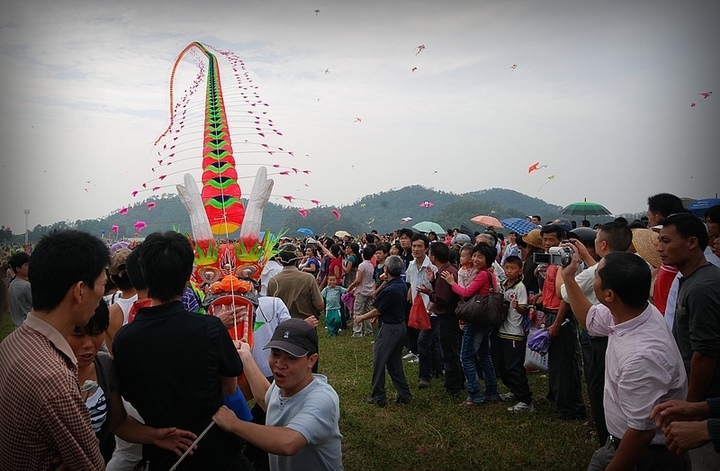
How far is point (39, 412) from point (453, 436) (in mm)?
4631

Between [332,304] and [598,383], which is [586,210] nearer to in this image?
[332,304]

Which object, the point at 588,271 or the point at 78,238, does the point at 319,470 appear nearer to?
the point at 78,238

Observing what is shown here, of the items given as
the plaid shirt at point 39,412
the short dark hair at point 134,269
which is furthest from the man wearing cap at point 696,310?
the short dark hair at point 134,269

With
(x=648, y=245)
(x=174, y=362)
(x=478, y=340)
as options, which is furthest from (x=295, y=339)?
(x=478, y=340)

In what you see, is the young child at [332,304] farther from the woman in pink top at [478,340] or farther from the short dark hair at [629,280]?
the short dark hair at [629,280]

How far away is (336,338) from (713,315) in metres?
8.57

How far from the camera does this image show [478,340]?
6492 mm

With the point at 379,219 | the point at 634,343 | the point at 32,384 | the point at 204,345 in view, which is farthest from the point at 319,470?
the point at 379,219

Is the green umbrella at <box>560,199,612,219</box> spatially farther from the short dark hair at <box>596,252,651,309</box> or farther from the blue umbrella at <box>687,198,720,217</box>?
the short dark hair at <box>596,252,651,309</box>

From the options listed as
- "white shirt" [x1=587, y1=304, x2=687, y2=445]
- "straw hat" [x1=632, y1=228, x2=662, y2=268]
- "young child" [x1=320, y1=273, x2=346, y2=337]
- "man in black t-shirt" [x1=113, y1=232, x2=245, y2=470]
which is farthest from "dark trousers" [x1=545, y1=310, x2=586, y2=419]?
"young child" [x1=320, y1=273, x2=346, y2=337]

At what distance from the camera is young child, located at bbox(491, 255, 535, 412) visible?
6277mm

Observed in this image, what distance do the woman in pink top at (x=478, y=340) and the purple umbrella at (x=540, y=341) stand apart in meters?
0.89

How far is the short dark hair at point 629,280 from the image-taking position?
8.64ft

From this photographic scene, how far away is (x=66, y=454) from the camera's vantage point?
71.1 inches
